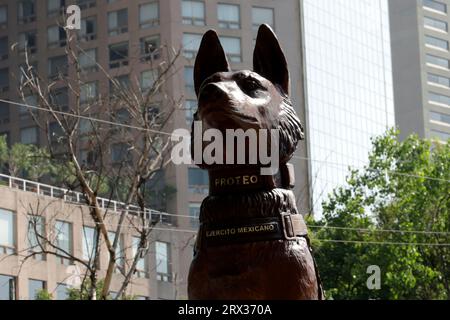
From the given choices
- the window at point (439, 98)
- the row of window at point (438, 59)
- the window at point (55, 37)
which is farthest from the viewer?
the window at point (439, 98)

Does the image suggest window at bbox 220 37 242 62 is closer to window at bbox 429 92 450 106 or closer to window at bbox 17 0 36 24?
window at bbox 17 0 36 24

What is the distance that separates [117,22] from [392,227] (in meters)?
25.8

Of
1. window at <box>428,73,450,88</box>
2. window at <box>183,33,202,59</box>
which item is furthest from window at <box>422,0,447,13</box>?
window at <box>183,33,202,59</box>

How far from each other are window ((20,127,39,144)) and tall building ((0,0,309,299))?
0.05ft

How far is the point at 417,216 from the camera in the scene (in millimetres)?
36875

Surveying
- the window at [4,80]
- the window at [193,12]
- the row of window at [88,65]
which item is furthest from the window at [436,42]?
the window at [4,80]

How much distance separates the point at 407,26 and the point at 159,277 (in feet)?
163

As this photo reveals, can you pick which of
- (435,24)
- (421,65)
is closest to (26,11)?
(421,65)

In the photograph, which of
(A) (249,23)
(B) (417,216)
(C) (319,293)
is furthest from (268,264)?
(A) (249,23)

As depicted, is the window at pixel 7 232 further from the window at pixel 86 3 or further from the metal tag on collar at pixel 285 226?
the metal tag on collar at pixel 285 226

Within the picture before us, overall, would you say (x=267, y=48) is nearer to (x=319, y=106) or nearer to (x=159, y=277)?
(x=159, y=277)

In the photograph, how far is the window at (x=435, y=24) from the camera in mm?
93938

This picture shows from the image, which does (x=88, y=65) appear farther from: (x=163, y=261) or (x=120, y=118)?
(x=120, y=118)

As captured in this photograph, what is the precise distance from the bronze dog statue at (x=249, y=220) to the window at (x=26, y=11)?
181 feet
